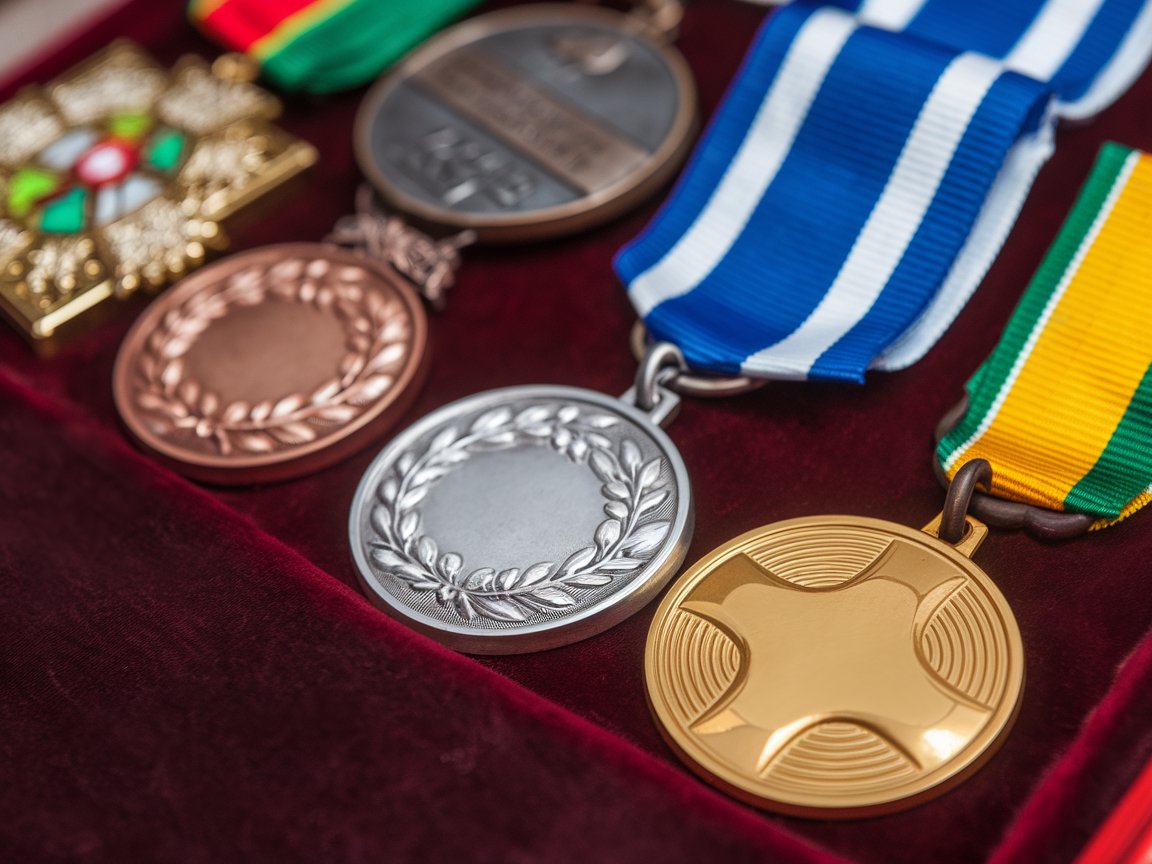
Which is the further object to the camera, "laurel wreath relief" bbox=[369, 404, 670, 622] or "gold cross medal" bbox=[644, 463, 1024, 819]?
"laurel wreath relief" bbox=[369, 404, 670, 622]

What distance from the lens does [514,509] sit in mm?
1257

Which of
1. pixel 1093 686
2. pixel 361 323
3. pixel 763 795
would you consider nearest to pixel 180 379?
pixel 361 323

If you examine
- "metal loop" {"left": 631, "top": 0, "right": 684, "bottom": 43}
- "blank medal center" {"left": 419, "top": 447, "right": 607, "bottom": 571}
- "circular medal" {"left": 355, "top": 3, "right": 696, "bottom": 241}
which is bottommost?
"blank medal center" {"left": 419, "top": 447, "right": 607, "bottom": 571}

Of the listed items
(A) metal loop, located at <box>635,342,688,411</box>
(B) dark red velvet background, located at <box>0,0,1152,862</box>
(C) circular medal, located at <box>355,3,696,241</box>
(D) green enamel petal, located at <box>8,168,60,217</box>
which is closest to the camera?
(B) dark red velvet background, located at <box>0,0,1152,862</box>

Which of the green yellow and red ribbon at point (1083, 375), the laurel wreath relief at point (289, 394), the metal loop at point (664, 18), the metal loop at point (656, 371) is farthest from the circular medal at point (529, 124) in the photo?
the green yellow and red ribbon at point (1083, 375)

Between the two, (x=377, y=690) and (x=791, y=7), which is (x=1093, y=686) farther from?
(x=791, y=7)

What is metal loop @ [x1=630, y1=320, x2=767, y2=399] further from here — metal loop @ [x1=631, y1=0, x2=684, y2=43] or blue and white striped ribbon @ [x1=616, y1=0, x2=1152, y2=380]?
metal loop @ [x1=631, y1=0, x2=684, y2=43]

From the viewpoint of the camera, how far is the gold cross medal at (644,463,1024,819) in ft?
3.35

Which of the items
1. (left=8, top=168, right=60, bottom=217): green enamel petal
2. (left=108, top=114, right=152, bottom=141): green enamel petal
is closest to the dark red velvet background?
(left=8, top=168, right=60, bottom=217): green enamel petal

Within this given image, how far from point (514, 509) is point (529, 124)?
0.63 m

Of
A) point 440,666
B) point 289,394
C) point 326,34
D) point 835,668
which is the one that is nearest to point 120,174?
point 326,34

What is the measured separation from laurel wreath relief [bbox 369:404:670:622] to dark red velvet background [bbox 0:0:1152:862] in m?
0.06

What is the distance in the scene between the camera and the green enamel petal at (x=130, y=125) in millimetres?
1750

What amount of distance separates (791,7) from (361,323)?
2.27 ft
